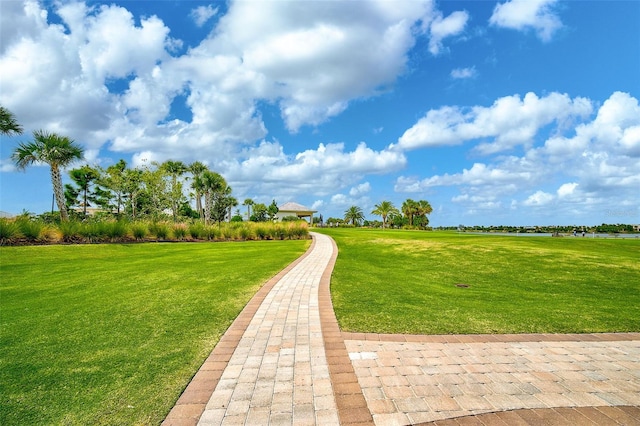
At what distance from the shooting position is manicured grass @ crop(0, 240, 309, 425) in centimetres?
281

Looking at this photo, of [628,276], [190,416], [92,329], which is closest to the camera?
[190,416]

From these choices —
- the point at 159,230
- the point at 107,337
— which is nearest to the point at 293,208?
the point at 159,230

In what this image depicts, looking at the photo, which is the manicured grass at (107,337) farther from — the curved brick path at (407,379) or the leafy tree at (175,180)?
the leafy tree at (175,180)

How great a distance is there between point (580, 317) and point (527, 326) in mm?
1346

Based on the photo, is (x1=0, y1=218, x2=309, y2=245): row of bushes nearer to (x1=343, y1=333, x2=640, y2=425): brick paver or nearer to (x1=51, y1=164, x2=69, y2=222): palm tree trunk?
(x1=51, y1=164, x2=69, y2=222): palm tree trunk

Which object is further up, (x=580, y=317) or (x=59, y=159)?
(x=59, y=159)

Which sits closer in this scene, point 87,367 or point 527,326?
point 87,367

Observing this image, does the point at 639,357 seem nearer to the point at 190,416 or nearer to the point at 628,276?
the point at 190,416

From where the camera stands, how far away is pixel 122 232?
58.6ft

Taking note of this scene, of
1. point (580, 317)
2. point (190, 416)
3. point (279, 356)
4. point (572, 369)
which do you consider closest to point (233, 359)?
point (279, 356)

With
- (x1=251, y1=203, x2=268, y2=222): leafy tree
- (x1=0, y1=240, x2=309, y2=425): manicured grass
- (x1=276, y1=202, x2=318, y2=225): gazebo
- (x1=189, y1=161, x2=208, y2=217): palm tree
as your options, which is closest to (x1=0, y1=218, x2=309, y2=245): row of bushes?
(x1=0, y1=240, x2=309, y2=425): manicured grass

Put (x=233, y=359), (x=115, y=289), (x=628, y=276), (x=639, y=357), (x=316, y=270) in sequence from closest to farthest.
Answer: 1. (x=233, y=359)
2. (x=639, y=357)
3. (x=115, y=289)
4. (x=628, y=276)
5. (x=316, y=270)

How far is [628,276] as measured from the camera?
348 inches

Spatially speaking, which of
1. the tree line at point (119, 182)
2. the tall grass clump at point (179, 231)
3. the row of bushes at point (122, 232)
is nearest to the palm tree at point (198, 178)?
the tree line at point (119, 182)
